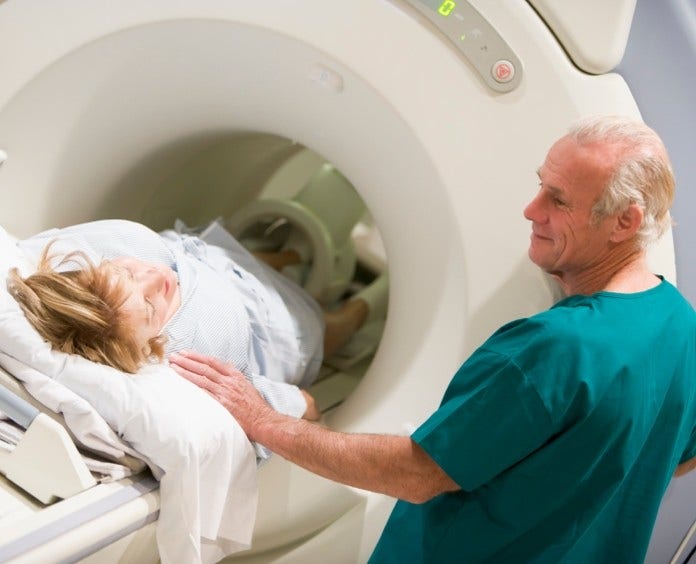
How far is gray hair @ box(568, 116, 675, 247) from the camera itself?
1119 mm

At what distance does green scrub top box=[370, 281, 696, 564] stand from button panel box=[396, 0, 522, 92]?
0.33m

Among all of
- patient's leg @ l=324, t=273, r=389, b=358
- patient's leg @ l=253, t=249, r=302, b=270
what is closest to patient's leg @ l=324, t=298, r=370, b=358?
patient's leg @ l=324, t=273, r=389, b=358

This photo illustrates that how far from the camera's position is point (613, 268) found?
1.19 metres

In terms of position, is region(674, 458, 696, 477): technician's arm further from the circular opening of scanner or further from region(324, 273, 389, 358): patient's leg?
region(324, 273, 389, 358): patient's leg

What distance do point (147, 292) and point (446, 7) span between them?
0.62 metres

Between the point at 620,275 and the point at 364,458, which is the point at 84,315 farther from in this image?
the point at 620,275

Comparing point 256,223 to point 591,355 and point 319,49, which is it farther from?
point 591,355

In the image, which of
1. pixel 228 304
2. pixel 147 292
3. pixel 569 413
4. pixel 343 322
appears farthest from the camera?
pixel 343 322

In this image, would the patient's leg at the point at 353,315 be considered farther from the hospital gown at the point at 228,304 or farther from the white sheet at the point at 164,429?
the white sheet at the point at 164,429

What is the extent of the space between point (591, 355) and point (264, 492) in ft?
2.03

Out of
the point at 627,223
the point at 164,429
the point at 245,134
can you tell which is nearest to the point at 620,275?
the point at 627,223

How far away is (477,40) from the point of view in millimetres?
1274

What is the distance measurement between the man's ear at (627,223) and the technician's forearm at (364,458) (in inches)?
14.6

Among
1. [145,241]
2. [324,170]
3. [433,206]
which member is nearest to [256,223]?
[324,170]
